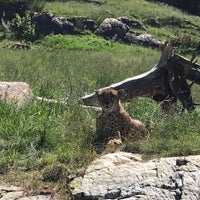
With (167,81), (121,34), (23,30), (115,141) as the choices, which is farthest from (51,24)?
(115,141)

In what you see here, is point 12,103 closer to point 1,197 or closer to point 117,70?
point 1,197

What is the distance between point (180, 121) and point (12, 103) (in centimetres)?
228

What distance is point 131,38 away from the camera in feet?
97.5

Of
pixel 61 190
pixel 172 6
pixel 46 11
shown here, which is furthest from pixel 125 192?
pixel 172 6

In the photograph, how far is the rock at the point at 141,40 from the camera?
1155 inches

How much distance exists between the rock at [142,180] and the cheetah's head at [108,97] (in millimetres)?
1107

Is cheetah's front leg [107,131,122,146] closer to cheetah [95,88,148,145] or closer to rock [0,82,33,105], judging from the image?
cheetah [95,88,148,145]

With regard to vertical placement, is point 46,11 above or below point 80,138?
below

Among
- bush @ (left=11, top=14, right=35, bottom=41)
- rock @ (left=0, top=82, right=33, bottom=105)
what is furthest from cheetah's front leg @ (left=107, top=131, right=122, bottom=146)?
bush @ (left=11, top=14, right=35, bottom=41)

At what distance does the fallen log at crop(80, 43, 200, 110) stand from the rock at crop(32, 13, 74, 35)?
2058 cm

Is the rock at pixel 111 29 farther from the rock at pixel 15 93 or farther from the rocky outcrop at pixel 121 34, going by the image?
the rock at pixel 15 93

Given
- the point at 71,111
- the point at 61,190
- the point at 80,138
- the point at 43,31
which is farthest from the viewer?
the point at 43,31

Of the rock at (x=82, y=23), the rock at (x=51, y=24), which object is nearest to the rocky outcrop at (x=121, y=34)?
the rock at (x=82, y=23)

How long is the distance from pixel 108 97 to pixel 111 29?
24.3m
